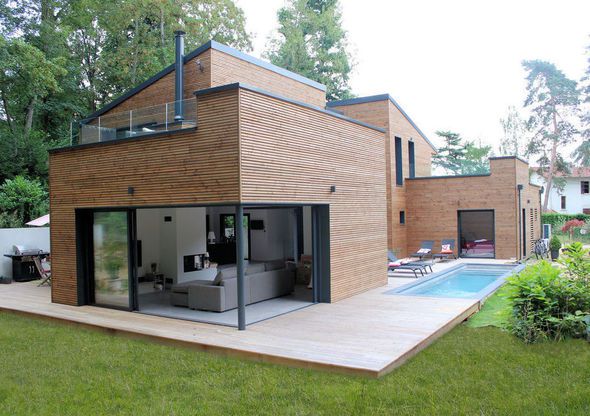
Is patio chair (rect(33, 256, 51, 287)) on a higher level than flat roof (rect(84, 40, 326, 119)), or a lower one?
lower

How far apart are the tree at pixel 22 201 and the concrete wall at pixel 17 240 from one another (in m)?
3.38

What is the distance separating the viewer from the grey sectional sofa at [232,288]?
362 inches

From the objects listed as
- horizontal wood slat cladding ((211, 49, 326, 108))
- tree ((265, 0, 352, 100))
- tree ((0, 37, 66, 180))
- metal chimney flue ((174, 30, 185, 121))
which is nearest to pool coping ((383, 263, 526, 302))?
horizontal wood slat cladding ((211, 49, 326, 108))

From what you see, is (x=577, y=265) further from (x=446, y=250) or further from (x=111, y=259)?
(x=446, y=250)

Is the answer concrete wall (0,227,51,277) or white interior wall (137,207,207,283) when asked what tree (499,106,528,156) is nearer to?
white interior wall (137,207,207,283)

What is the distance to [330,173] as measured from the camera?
10203mm

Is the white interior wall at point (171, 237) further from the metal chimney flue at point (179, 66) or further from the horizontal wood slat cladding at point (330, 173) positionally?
the horizontal wood slat cladding at point (330, 173)

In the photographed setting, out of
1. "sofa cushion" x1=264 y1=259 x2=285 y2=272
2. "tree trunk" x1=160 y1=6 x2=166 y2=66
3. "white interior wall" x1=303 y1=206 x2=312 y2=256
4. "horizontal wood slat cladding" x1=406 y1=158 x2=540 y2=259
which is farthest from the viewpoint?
"tree trunk" x1=160 y1=6 x2=166 y2=66

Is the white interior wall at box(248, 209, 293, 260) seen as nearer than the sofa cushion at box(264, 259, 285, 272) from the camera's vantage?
No

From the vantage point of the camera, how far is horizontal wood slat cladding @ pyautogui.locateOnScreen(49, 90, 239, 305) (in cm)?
789

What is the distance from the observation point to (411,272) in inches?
577

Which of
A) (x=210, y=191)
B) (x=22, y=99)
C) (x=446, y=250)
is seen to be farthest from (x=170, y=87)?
(x=22, y=99)

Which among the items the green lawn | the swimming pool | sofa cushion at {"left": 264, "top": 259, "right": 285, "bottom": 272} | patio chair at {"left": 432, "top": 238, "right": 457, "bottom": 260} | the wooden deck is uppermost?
sofa cushion at {"left": 264, "top": 259, "right": 285, "bottom": 272}

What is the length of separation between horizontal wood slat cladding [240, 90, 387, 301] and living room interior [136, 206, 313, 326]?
4.49 feet
